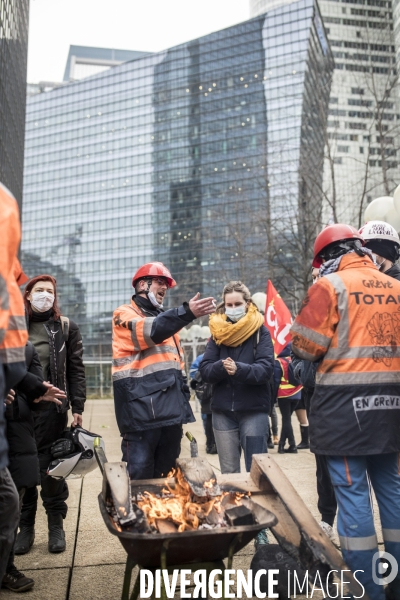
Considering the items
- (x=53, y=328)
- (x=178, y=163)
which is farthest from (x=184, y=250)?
(x=53, y=328)

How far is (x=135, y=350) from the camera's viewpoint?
3.75 meters

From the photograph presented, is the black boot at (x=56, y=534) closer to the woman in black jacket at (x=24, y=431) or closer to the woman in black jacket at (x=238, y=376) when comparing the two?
the woman in black jacket at (x=24, y=431)

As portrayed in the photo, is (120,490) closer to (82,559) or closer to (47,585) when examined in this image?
(47,585)

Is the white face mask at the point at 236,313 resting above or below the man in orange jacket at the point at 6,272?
below

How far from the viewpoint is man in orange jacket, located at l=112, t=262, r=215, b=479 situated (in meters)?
3.58

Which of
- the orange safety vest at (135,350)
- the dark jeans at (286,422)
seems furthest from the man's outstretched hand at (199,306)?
the dark jeans at (286,422)

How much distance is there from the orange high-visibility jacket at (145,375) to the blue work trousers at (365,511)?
124 cm

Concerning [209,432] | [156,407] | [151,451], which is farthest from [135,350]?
[209,432]

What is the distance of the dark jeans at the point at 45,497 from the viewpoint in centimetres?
413

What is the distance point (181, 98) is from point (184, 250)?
95.6ft

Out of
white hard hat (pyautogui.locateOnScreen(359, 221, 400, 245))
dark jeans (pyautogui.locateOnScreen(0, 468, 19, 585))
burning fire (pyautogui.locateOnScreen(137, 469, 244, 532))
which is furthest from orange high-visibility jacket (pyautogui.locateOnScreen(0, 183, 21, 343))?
white hard hat (pyautogui.locateOnScreen(359, 221, 400, 245))

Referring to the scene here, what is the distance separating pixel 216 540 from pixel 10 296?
4.60 ft

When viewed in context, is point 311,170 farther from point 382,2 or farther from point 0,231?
point 0,231

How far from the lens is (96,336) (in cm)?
9831
